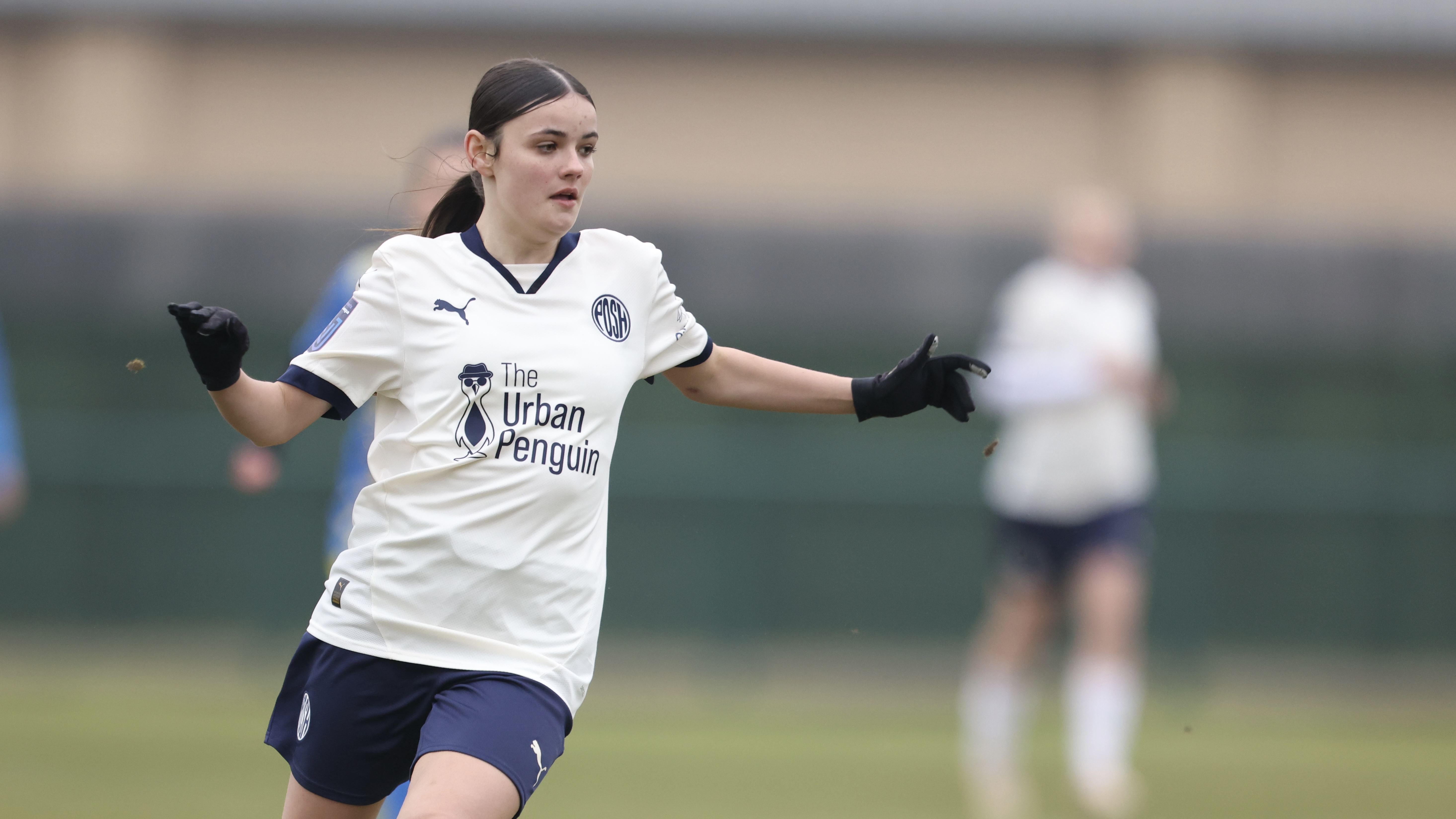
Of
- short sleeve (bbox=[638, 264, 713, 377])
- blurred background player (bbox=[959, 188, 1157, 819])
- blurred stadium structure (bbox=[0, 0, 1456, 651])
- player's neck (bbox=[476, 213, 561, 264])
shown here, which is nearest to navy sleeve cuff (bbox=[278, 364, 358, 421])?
player's neck (bbox=[476, 213, 561, 264])

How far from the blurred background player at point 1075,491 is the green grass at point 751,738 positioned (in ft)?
1.14

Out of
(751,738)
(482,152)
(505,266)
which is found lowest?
(751,738)

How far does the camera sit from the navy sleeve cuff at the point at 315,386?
3.49 m

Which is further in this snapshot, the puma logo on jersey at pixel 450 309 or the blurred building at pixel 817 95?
the blurred building at pixel 817 95

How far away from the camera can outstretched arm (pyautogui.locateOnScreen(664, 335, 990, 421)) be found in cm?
390

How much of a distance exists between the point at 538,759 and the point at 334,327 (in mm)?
928

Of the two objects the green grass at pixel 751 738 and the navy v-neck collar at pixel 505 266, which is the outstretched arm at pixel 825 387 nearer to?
the navy v-neck collar at pixel 505 266

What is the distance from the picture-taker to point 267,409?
134 inches

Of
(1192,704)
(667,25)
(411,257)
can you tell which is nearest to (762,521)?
(1192,704)

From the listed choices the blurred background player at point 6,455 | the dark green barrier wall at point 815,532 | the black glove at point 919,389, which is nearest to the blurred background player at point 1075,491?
the dark green barrier wall at point 815,532

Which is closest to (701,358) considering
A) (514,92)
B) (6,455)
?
(514,92)

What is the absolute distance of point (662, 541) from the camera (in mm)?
11266

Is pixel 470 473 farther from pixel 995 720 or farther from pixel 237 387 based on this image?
pixel 995 720

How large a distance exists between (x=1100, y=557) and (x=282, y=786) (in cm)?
353
